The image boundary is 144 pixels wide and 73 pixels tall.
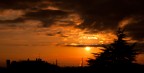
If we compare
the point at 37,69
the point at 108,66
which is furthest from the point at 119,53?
the point at 37,69

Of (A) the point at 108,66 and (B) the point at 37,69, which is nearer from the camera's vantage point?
(B) the point at 37,69

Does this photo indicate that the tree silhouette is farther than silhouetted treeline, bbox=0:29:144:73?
Yes

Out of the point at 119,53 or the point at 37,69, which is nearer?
the point at 37,69

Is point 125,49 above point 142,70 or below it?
above

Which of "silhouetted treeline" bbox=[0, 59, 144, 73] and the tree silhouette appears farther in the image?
the tree silhouette

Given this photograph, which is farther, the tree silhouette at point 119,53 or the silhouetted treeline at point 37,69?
the tree silhouette at point 119,53

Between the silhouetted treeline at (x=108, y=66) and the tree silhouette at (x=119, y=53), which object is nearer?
the silhouetted treeline at (x=108, y=66)

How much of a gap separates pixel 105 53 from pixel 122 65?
11.8 m

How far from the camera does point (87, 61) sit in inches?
2697

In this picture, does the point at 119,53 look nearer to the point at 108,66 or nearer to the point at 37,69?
the point at 108,66

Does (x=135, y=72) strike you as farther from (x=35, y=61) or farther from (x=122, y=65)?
(x=35, y=61)

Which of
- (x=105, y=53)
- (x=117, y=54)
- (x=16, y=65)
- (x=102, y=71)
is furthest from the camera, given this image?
(x=105, y=53)

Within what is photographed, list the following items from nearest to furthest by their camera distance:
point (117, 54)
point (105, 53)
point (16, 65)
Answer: point (16, 65), point (117, 54), point (105, 53)

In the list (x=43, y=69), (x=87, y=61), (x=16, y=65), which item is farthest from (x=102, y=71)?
(x=87, y=61)
